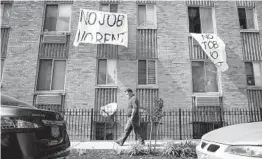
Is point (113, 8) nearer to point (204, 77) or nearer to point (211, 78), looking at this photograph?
point (204, 77)

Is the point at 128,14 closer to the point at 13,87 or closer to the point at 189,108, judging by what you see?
the point at 189,108

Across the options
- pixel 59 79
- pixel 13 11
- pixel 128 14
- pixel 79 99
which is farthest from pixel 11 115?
pixel 13 11

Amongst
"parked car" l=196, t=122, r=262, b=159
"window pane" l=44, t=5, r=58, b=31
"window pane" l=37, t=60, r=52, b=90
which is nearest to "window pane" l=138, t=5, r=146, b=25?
"window pane" l=44, t=5, r=58, b=31

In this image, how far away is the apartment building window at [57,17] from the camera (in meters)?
11.6

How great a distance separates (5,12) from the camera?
11.8m

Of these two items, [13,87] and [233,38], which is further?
[233,38]

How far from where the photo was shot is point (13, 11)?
1154 cm

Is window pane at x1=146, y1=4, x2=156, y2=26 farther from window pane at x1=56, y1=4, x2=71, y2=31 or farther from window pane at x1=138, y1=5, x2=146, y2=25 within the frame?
window pane at x1=56, y1=4, x2=71, y2=31

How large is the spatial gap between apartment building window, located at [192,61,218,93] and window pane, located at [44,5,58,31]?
844 centimetres

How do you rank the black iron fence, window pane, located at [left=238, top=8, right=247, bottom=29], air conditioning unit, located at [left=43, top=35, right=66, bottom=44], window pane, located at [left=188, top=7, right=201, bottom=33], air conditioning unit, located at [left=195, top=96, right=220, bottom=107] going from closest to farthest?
the black iron fence < air conditioning unit, located at [left=195, top=96, right=220, bottom=107] < air conditioning unit, located at [left=43, top=35, right=66, bottom=44] < window pane, located at [left=188, top=7, right=201, bottom=33] < window pane, located at [left=238, top=8, right=247, bottom=29]

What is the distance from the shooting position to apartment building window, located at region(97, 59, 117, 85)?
10.8 m

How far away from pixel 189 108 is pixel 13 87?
30.8 ft

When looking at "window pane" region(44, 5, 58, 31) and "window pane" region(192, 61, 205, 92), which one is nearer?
"window pane" region(192, 61, 205, 92)

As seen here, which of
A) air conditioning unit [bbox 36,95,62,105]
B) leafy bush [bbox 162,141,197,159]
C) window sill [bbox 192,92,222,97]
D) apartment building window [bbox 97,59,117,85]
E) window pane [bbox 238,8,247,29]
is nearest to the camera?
leafy bush [bbox 162,141,197,159]
